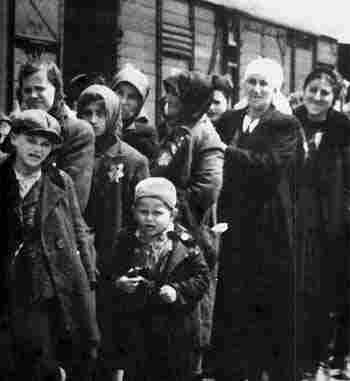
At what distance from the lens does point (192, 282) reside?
91.8 inches

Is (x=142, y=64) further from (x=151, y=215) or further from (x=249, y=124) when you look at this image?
(x=151, y=215)

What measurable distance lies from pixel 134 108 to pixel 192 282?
0.76 meters

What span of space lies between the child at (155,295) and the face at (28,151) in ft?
1.12

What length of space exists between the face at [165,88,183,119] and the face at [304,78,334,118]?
0.64 meters

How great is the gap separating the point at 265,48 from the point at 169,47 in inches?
17.8

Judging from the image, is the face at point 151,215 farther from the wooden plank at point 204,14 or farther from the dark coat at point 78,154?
the wooden plank at point 204,14

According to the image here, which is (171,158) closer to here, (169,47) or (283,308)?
(169,47)

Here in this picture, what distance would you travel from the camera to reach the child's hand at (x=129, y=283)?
7.70 feet

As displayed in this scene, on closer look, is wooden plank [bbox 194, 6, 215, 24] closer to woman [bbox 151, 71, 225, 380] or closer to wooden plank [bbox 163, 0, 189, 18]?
wooden plank [bbox 163, 0, 189, 18]

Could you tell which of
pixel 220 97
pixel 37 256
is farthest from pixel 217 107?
pixel 37 256

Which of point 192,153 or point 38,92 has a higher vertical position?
point 38,92

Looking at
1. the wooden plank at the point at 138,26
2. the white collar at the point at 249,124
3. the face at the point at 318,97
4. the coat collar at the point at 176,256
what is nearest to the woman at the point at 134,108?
the wooden plank at the point at 138,26

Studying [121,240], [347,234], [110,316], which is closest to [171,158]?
[121,240]

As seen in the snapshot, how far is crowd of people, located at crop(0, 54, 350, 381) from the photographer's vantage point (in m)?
2.23
